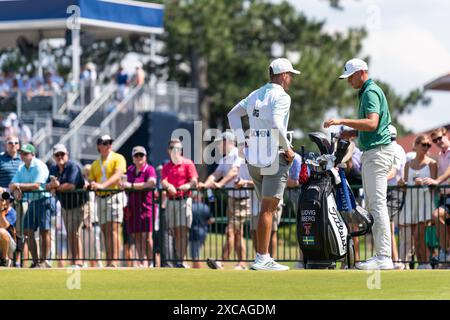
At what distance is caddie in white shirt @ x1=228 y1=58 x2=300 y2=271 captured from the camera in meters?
13.7

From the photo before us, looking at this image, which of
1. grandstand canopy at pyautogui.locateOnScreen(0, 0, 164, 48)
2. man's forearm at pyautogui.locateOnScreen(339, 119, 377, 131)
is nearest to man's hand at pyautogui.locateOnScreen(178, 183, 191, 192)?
man's forearm at pyautogui.locateOnScreen(339, 119, 377, 131)

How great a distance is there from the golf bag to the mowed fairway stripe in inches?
23.8

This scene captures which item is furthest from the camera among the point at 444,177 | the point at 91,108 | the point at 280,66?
the point at 91,108

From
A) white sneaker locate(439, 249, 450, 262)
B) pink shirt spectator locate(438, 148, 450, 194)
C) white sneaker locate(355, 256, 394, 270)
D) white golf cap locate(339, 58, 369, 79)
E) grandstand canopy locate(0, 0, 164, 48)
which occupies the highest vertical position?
grandstand canopy locate(0, 0, 164, 48)

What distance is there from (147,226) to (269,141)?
5225 mm

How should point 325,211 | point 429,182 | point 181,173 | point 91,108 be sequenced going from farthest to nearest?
point 91,108 → point 181,173 → point 429,182 → point 325,211

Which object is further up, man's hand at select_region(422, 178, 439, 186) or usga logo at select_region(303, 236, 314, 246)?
man's hand at select_region(422, 178, 439, 186)

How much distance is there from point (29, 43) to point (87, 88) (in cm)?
481

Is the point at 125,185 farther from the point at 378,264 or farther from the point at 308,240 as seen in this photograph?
the point at 378,264

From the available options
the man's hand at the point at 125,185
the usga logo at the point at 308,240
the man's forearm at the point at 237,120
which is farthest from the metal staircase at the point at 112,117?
the usga logo at the point at 308,240

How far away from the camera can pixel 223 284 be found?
1250 centimetres

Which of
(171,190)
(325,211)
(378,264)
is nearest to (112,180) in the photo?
(171,190)

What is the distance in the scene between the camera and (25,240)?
1912cm

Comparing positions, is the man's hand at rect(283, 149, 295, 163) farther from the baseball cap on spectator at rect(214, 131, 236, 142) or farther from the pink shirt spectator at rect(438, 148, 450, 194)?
the baseball cap on spectator at rect(214, 131, 236, 142)
